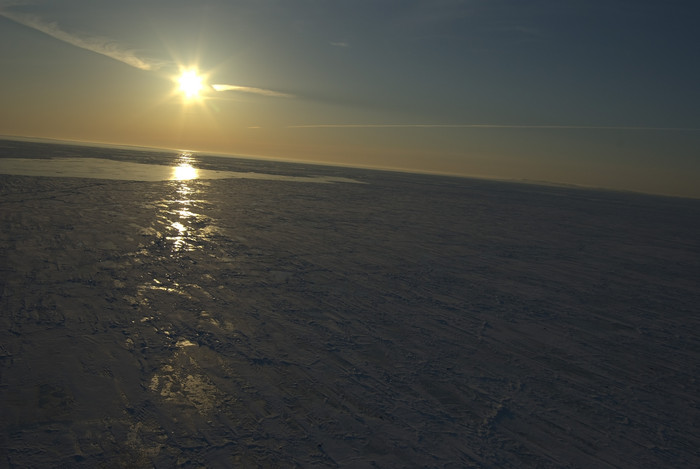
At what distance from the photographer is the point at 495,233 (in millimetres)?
12617

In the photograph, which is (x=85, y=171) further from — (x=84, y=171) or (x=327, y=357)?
(x=327, y=357)

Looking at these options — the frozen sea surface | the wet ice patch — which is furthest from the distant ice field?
the frozen sea surface

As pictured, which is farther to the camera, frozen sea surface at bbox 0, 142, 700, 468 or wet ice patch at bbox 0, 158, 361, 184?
wet ice patch at bbox 0, 158, 361, 184

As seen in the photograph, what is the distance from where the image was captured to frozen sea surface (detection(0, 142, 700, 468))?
281 cm

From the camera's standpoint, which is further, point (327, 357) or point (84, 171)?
point (84, 171)

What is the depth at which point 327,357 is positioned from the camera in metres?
4.01

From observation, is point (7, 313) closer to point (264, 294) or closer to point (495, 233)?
point (264, 294)

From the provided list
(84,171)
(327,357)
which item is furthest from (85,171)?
(327,357)

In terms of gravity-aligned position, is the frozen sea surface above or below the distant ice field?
below

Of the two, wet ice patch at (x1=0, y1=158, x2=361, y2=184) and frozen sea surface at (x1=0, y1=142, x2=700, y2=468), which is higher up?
wet ice patch at (x1=0, y1=158, x2=361, y2=184)

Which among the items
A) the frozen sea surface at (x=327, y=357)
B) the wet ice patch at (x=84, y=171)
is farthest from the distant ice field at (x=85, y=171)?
the frozen sea surface at (x=327, y=357)

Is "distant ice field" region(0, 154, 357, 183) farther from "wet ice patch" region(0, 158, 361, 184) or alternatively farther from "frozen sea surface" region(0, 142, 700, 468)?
"frozen sea surface" region(0, 142, 700, 468)

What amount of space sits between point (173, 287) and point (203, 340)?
1743 millimetres

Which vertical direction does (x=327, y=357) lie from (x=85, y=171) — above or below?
below
